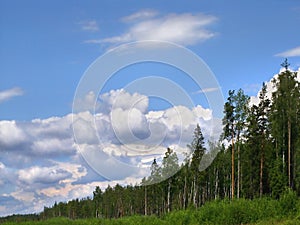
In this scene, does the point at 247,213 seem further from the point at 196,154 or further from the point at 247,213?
the point at 196,154

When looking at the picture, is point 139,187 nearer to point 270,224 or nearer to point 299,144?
point 299,144

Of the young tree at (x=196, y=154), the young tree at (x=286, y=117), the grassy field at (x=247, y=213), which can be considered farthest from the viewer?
the young tree at (x=196, y=154)

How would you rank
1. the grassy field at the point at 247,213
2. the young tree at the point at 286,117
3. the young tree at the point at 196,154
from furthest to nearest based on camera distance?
the young tree at the point at 196,154
the young tree at the point at 286,117
the grassy field at the point at 247,213

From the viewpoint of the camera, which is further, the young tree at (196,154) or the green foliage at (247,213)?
the young tree at (196,154)

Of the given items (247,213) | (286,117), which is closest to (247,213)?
(247,213)

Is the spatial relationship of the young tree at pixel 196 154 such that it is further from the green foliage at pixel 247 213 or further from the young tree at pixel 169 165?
the green foliage at pixel 247 213

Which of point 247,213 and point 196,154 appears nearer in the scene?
point 247,213

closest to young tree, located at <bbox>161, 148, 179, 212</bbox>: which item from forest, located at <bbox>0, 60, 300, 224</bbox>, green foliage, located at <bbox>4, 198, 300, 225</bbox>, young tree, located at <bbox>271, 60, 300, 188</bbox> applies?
forest, located at <bbox>0, 60, 300, 224</bbox>

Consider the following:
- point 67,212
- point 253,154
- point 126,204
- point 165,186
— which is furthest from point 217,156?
point 67,212

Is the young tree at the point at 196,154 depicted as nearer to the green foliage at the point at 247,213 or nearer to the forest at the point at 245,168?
the forest at the point at 245,168

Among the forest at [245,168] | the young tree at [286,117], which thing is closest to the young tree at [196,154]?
the forest at [245,168]

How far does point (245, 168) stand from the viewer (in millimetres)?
58469

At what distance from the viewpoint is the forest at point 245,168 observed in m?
39.3

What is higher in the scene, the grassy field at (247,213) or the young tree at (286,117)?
the young tree at (286,117)
